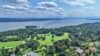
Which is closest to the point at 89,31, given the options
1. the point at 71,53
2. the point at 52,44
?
the point at 52,44

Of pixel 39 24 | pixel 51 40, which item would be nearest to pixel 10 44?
pixel 51 40

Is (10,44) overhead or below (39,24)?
below

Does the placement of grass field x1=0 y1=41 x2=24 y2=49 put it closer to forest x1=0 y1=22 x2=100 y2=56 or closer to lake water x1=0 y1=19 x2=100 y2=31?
forest x1=0 y1=22 x2=100 y2=56

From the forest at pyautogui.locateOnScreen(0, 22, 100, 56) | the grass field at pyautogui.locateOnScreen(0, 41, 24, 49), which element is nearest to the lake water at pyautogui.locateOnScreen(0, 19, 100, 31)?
the forest at pyautogui.locateOnScreen(0, 22, 100, 56)

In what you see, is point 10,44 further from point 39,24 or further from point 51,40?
point 39,24

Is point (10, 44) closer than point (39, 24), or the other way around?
point (10, 44)

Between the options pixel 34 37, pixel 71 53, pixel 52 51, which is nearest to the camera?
pixel 71 53

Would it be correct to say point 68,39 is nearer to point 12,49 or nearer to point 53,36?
point 53,36

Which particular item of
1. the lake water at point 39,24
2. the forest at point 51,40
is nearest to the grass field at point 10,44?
the forest at point 51,40
